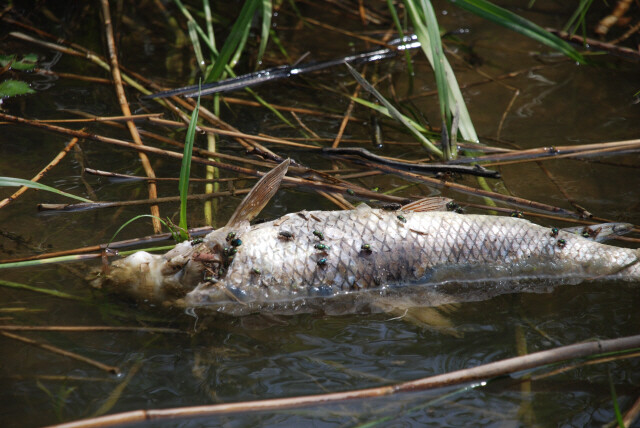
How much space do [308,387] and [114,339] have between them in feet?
3.81

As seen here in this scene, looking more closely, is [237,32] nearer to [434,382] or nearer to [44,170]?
[44,170]

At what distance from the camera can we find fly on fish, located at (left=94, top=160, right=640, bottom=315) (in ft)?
11.3

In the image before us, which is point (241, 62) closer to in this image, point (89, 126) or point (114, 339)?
point (89, 126)

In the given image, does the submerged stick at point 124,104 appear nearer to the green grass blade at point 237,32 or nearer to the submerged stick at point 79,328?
the submerged stick at point 79,328

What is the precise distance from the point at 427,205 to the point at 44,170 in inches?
115

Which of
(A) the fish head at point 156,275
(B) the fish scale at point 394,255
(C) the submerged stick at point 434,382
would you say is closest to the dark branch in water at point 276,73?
(B) the fish scale at point 394,255

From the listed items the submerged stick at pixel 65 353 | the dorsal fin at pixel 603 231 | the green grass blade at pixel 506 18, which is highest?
the green grass blade at pixel 506 18

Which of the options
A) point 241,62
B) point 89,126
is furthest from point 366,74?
point 89,126

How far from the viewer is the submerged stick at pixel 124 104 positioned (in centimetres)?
419

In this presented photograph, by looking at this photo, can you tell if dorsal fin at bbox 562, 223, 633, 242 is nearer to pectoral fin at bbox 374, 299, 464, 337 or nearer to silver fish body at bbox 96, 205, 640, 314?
silver fish body at bbox 96, 205, 640, 314

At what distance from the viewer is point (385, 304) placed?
3.57m

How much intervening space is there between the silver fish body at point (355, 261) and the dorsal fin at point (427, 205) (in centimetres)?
10

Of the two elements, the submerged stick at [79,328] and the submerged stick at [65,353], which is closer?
the submerged stick at [65,353]

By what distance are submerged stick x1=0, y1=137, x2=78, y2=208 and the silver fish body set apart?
127cm
